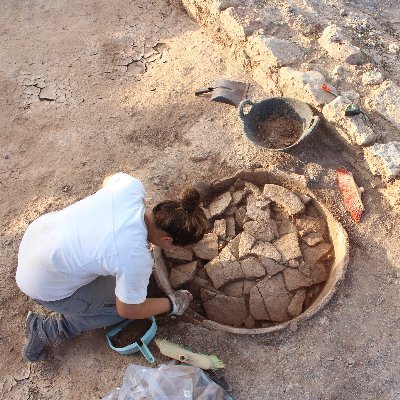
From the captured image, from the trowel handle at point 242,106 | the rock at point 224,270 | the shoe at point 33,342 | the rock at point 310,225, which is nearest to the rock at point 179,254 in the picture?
the rock at point 224,270

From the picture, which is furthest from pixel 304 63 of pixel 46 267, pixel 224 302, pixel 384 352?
pixel 46 267

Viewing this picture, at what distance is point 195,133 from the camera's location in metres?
4.42

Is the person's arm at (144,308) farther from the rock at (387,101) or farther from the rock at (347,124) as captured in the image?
the rock at (387,101)

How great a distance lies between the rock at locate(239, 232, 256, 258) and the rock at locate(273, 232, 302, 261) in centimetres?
20

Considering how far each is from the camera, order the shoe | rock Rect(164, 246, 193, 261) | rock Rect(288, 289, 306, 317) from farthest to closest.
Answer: rock Rect(164, 246, 193, 261)
rock Rect(288, 289, 306, 317)
the shoe

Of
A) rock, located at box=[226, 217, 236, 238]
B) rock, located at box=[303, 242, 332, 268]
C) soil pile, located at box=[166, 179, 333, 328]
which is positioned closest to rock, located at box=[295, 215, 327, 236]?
soil pile, located at box=[166, 179, 333, 328]

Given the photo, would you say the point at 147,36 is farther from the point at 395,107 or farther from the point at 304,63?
the point at 395,107

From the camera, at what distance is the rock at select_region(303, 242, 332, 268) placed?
12.3 ft

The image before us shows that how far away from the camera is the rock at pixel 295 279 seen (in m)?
3.69

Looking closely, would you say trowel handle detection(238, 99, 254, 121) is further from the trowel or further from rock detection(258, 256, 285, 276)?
rock detection(258, 256, 285, 276)

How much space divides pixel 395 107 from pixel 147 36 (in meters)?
2.88

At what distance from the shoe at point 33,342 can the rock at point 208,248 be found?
50.5 inches

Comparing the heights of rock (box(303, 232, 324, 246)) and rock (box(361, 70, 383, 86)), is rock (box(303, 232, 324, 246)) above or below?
below

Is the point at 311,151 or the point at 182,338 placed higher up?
the point at 311,151
